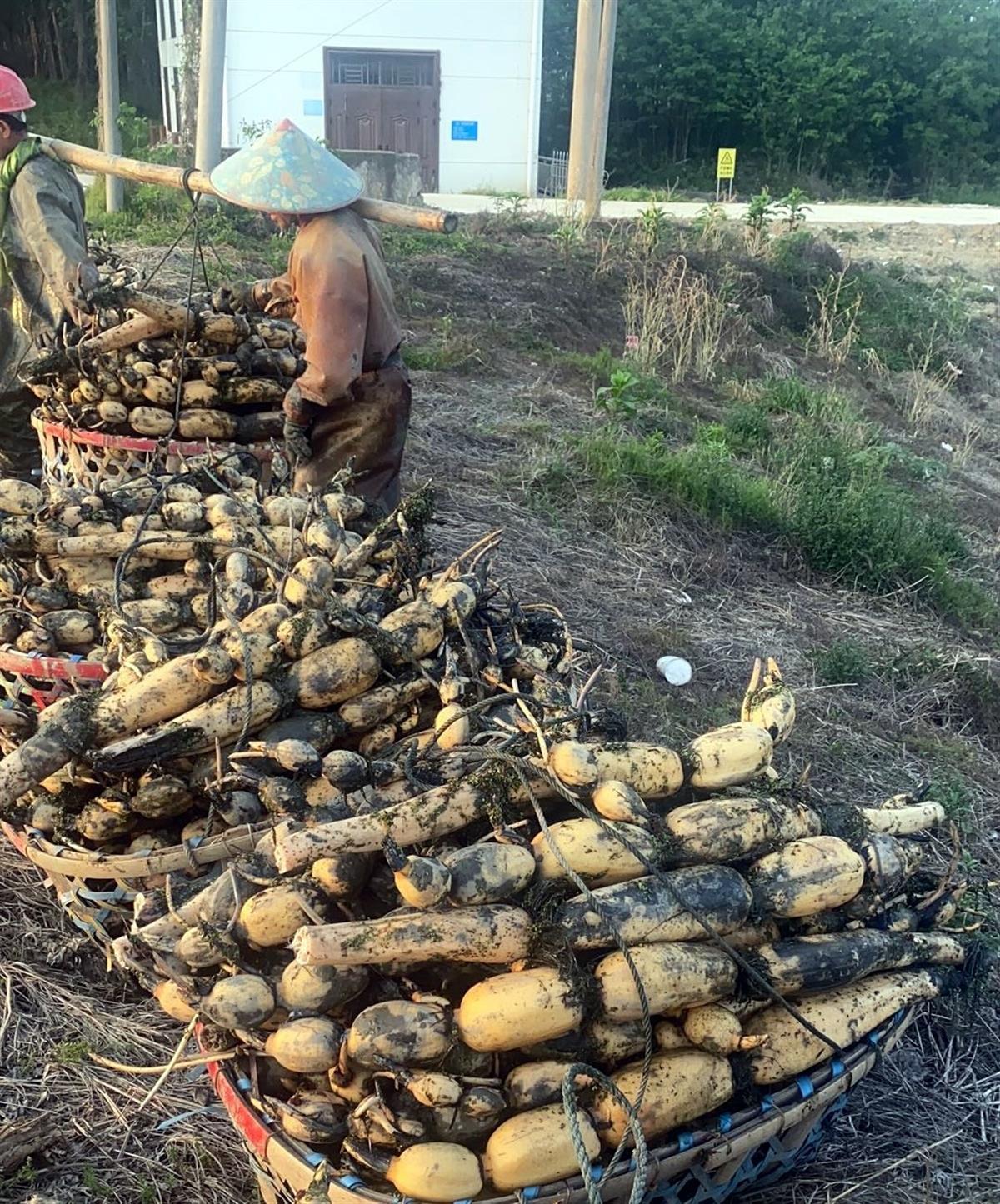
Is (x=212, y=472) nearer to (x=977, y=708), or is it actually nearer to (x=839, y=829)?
(x=839, y=829)

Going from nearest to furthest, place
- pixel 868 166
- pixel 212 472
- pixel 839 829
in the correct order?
1. pixel 839 829
2. pixel 212 472
3. pixel 868 166

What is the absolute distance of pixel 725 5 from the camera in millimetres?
29766

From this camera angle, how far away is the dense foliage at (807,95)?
94.1 ft

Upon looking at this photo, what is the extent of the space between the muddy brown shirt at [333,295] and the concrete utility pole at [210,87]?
637 centimetres

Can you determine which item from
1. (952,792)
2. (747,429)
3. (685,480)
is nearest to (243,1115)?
(952,792)

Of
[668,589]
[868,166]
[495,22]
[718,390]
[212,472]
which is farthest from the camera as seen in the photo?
[868,166]

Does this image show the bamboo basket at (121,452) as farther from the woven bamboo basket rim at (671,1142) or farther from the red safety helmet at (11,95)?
the woven bamboo basket rim at (671,1142)

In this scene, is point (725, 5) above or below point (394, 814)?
above

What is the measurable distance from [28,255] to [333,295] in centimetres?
209

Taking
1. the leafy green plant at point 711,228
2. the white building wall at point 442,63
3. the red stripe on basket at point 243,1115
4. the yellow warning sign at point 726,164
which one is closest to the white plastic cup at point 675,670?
the red stripe on basket at point 243,1115

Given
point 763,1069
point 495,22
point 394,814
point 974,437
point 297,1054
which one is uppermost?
point 495,22

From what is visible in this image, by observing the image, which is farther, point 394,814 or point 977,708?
point 977,708

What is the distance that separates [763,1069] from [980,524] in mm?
6340

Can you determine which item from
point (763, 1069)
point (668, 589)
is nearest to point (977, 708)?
point (668, 589)
